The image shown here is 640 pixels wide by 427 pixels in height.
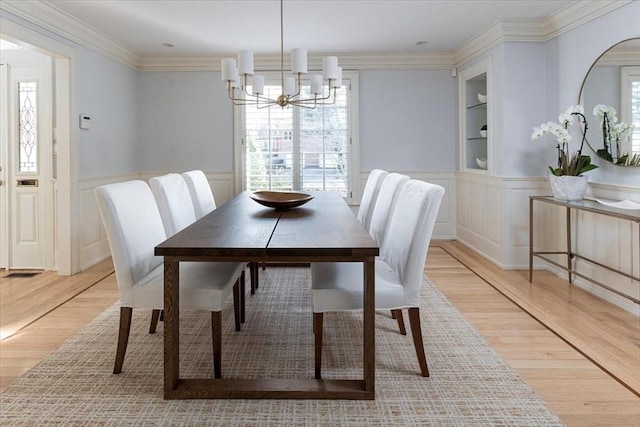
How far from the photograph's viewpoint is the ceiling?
3.91 m

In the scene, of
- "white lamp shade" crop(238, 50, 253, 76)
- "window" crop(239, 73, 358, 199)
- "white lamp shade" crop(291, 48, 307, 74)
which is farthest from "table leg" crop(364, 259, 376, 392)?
"window" crop(239, 73, 358, 199)

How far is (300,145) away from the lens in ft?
19.3

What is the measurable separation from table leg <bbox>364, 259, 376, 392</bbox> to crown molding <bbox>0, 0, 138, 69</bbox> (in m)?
3.31

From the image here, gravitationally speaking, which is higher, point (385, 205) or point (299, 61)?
point (299, 61)

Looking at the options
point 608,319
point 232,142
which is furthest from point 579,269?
point 232,142

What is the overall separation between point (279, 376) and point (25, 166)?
3.78 meters

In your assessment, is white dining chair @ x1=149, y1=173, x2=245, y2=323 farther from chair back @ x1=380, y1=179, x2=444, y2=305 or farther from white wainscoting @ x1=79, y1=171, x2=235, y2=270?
white wainscoting @ x1=79, y1=171, x2=235, y2=270

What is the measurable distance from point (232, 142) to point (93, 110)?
1.72 metres

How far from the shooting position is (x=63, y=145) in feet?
14.0

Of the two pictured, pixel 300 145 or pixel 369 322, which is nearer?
pixel 369 322

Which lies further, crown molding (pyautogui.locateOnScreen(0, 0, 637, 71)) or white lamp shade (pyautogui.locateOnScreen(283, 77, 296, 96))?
white lamp shade (pyautogui.locateOnScreen(283, 77, 296, 96))

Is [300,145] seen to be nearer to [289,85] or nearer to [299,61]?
[289,85]

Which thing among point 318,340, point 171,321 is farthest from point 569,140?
point 171,321

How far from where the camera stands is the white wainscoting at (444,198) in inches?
235
